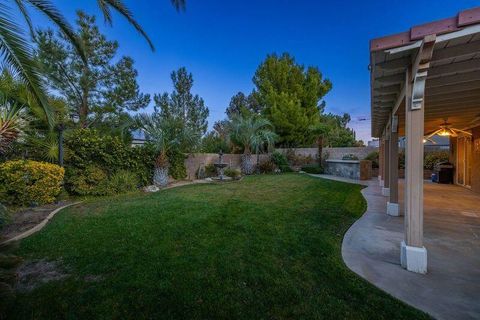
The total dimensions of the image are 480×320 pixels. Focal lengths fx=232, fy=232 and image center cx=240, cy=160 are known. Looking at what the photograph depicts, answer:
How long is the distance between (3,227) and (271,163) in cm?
1447

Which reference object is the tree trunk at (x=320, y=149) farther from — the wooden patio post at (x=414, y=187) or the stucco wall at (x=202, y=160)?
the wooden patio post at (x=414, y=187)

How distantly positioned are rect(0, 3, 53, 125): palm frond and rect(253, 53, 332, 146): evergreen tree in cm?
1822

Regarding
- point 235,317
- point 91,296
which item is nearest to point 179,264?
point 91,296

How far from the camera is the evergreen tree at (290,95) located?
20.2m

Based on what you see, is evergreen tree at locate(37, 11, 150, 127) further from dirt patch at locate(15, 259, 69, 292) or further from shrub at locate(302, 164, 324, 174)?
dirt patch at locate(15, 259, 69, 292)

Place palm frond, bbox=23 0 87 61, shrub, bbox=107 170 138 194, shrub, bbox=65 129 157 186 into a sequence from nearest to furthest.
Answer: palm frond, bbox=23 0 87 61
shrub, bbox=65 129 157 186
shrub, bbox=107 170 138 194

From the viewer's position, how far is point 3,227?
440cm

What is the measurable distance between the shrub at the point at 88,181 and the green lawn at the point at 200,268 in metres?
2.10

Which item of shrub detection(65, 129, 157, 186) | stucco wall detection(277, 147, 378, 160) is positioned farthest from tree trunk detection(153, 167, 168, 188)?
stucco wall detection(277, 147, 378, 160)

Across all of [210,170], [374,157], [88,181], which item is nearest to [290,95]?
[374,157]

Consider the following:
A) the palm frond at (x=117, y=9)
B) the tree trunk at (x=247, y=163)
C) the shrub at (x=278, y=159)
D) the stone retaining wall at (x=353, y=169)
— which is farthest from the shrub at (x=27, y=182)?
the stone retaining wall at (x=353, y=169)

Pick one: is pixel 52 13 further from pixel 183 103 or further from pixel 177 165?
pixel 183 103

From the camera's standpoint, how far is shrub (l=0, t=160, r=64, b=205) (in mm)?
5723

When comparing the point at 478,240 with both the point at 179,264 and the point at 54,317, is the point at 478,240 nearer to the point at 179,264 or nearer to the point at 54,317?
the point at 179,264
